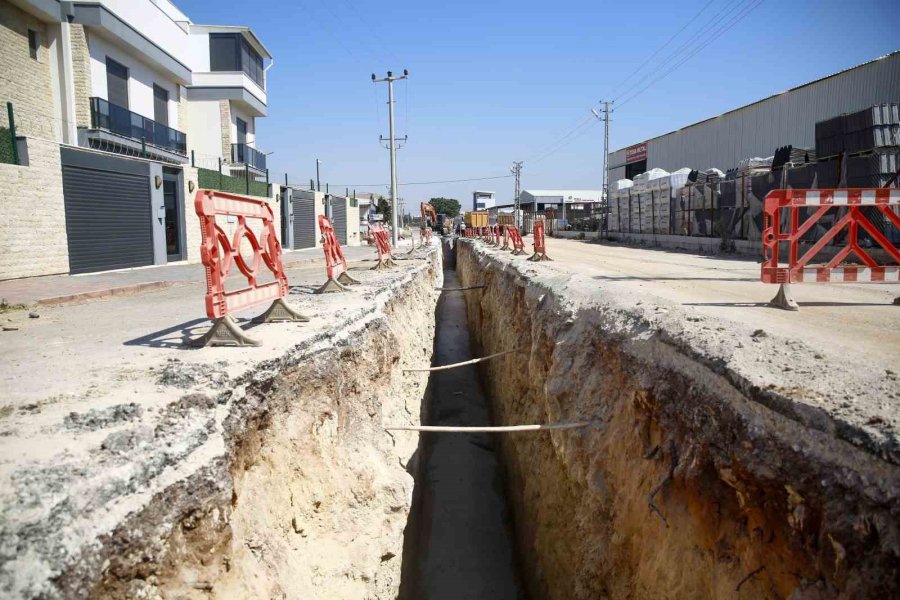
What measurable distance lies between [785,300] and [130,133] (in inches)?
853

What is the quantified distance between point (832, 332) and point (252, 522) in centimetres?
410

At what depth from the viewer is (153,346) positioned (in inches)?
192

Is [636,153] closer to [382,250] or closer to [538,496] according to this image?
[382,250]

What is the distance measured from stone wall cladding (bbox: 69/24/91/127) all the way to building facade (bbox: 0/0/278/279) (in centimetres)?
3

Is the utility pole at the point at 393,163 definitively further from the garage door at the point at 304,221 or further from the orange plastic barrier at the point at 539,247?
the orange plastic barrier at the point at 539,247

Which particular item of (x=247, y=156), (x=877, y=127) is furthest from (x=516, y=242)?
(x=247, y=156)

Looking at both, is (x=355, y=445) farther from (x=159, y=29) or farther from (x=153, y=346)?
(x=159, y=29)

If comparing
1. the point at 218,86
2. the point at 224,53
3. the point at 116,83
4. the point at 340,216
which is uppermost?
the point at 224,53

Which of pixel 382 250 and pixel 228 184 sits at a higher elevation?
pixel 228 184

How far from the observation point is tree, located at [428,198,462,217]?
344ft

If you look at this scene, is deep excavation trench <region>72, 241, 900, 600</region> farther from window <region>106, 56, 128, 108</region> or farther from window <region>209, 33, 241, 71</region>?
window <region>209, 33, 241, 71</region>

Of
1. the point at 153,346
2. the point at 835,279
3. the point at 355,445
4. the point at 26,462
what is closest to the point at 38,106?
the point at 153,346

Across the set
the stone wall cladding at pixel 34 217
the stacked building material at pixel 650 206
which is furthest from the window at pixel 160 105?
the stacked building material at pixel 650 206

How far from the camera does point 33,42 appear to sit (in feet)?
56.0
